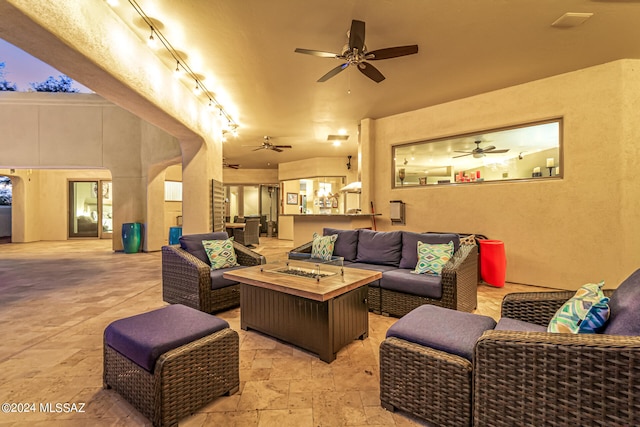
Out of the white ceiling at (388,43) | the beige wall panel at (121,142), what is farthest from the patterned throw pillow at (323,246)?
the beige wall panel at (121,142)

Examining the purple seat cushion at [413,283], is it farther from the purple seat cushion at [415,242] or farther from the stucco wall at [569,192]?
the stucco wall at [569,192]

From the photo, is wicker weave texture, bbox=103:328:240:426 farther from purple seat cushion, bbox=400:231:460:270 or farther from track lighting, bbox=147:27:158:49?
track lighting, bbox=147:27:158:49

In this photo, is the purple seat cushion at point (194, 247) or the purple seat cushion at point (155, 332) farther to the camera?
the purple seat cushion at point (194, 247)

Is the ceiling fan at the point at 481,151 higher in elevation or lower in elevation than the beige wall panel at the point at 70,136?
lower

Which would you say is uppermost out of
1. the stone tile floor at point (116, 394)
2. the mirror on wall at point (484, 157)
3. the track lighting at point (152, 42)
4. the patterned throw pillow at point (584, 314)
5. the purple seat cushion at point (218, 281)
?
the track lighting at point (152, 42)

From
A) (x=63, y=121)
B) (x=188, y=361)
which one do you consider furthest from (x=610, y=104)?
(x=63, y=121)

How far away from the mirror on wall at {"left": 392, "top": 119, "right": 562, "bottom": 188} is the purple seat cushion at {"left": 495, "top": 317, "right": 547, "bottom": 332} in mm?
3577

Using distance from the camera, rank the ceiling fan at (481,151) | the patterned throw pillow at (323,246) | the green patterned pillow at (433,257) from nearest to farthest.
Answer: the green patterned pillow at (433,257), the patterned throw pillow at (323,246), the ceiling fan at (481,151)

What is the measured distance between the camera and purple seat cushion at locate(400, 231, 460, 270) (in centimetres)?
327

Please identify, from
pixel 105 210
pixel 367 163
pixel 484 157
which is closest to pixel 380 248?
pixel 367 163

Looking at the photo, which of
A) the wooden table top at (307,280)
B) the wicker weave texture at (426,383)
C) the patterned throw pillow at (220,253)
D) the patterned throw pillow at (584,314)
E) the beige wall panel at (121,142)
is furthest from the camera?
the beige wall panel at (121,142)

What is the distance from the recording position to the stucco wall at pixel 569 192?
149 inches

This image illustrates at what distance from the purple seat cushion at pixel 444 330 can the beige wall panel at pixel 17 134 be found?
1013 centimetres

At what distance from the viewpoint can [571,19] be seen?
294 cm
